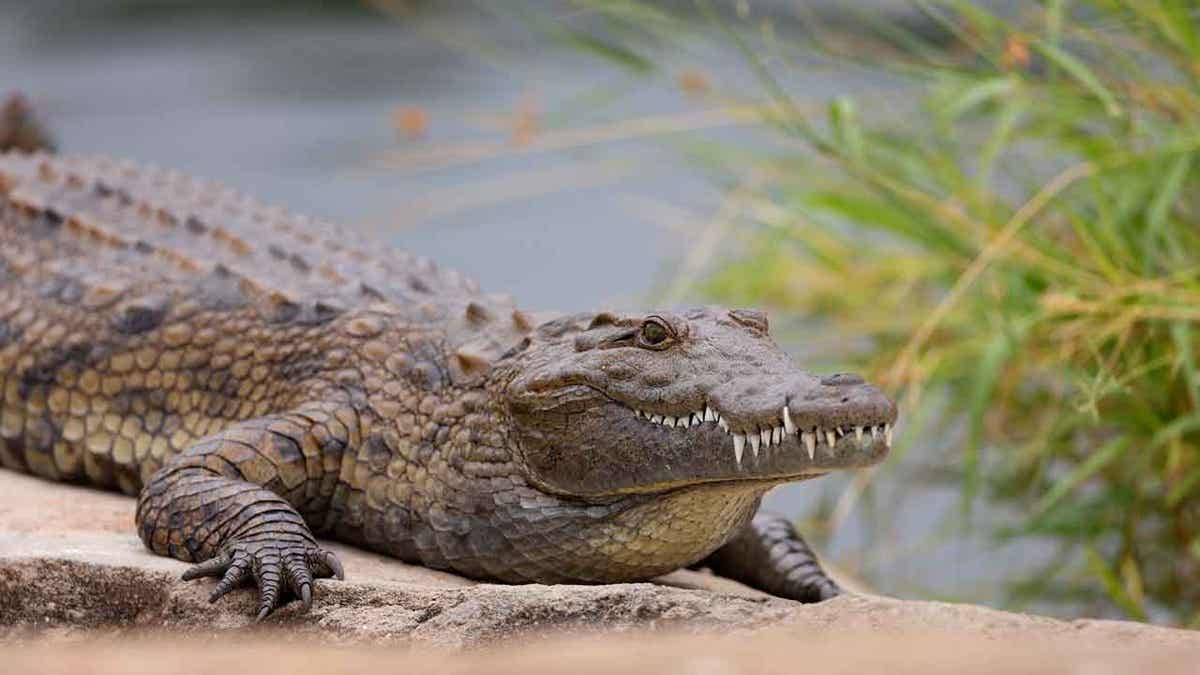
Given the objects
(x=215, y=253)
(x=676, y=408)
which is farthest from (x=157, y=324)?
(x=676, y=408)

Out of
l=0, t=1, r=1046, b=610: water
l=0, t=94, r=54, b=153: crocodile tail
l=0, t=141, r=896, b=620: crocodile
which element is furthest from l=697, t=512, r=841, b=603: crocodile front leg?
l=0, t=94, r=54, b=153: crocodile tail

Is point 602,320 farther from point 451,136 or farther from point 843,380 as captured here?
point 451,136

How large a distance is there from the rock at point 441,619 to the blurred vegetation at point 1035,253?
70.5 inches

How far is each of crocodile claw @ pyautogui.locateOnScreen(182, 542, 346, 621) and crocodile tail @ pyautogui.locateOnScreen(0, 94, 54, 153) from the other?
13.8 ft

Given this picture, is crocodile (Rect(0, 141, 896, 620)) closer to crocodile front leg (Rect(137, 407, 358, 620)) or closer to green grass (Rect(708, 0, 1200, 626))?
crocodile front leg (Rect(137, 407, 358, 620))

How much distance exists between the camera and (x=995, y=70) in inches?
230

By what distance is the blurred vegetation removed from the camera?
542cm

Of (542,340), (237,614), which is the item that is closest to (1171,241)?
(542,340)

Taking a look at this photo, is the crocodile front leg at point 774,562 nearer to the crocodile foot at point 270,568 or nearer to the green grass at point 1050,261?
the green grass at point 1050,261

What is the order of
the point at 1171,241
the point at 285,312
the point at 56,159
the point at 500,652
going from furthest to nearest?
the point at 56,159
the point at 1171,241
the point at 285,312
the point at 500,652

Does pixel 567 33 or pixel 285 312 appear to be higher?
pixel 567 33

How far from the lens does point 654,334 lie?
407 centimetres

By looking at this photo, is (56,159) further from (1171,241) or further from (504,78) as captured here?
(504,78)

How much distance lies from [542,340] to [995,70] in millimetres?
2304
